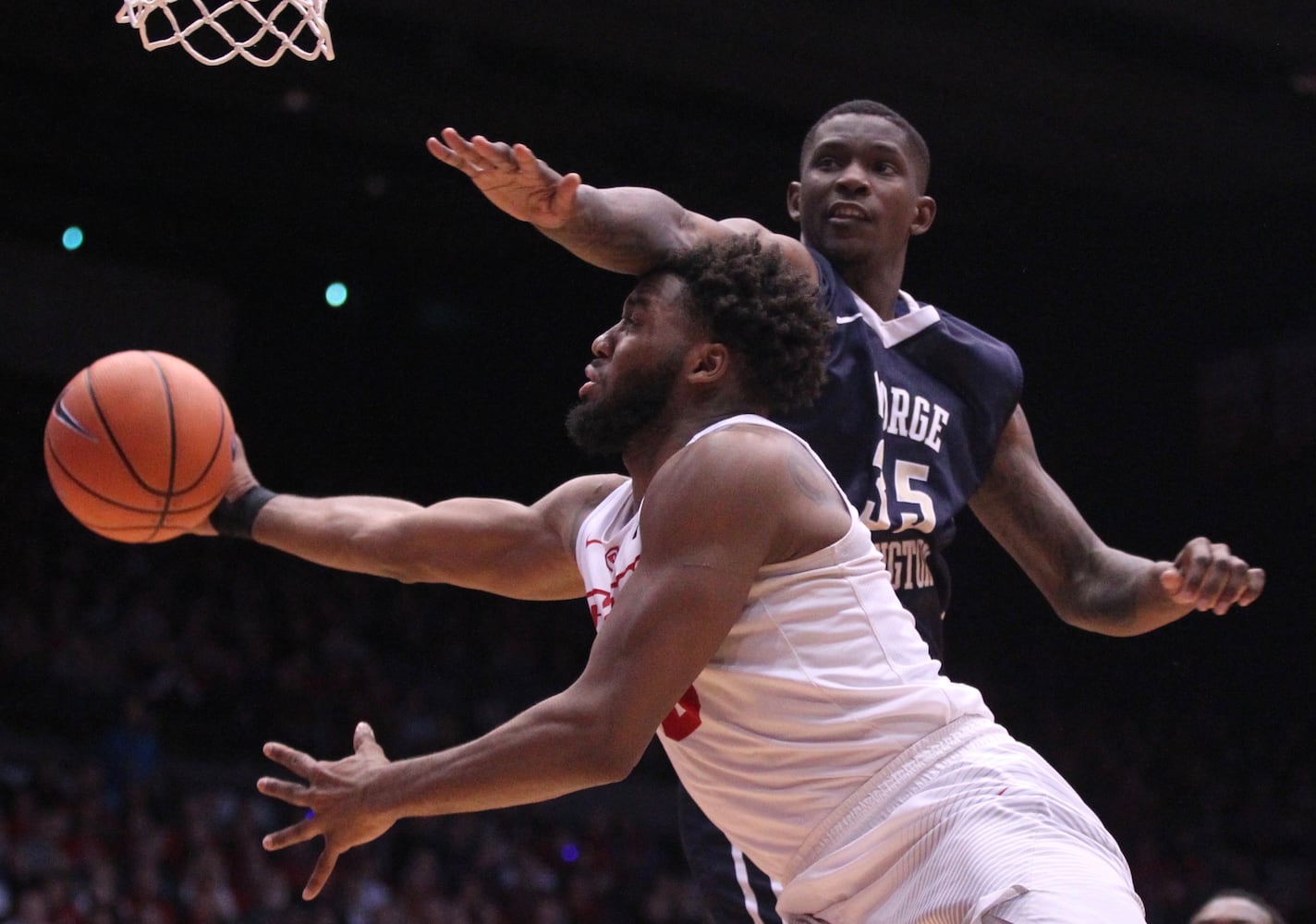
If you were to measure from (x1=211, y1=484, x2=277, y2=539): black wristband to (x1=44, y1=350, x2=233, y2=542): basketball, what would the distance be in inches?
2.0

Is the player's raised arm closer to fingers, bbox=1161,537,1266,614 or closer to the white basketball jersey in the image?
the white basketball jersey

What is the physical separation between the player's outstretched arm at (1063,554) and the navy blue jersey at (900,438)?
0.34ft

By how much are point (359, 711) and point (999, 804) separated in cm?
1011

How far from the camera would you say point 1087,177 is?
1226cm

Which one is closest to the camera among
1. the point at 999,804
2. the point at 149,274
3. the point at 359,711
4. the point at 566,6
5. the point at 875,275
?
the point at 999,804

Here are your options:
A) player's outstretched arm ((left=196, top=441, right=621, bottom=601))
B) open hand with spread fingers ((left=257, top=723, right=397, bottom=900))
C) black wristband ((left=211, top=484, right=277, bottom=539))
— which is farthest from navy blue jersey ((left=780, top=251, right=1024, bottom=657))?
black wristband ((left=211, top=484, right=277, bottom=539))

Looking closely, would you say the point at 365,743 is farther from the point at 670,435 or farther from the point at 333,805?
the point at 670,435

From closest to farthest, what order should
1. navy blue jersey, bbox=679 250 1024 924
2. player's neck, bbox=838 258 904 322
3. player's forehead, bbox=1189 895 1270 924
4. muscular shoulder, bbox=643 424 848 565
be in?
1. muscular shoulder, bbox=643 424 848 565
2. navy blue jersey, bbox=679 250 1024 924
3. player's neck, bbox=838 258 904 322
4. player's forehead, bbox=1189 895 1270 924

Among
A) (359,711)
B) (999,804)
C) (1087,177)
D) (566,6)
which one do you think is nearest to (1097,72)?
(1087,177)

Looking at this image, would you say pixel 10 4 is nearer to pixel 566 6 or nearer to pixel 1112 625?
pixel 566 6

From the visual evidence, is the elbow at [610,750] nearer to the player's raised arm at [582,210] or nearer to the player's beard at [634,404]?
the player's beard at [634,404]

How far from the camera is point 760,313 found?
288 centimetres

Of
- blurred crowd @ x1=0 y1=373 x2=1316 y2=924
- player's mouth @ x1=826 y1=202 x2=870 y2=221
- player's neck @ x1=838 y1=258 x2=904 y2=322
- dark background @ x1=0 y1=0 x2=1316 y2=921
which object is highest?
player's mouth @ x1=826 y1=202 x2=870 y2=221

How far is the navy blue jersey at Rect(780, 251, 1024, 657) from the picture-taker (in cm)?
348
